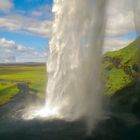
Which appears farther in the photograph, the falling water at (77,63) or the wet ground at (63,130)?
the falling water at (77,63)

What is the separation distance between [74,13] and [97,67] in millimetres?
19114

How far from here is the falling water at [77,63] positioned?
3964 inches

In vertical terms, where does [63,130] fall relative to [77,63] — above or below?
below

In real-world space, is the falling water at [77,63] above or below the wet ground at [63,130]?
above

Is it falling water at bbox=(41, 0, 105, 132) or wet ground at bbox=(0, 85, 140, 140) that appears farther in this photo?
falling water at bbox=(41, 0, 105, 132)

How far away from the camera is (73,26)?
341 ft

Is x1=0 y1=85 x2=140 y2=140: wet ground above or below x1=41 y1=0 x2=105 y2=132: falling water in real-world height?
below

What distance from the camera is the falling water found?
101 m

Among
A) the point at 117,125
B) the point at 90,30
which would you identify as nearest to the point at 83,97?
the point at 117,125

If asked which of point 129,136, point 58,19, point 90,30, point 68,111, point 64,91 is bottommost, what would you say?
point 129,136

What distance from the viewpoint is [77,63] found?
102688 mm

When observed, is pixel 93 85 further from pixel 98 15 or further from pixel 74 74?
pixel 98 15

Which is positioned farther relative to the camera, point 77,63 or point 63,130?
point 77,63

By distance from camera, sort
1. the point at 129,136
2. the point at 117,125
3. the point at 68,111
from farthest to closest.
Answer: the point at 68,111 < the point at 117,125 < the point at 129,136
